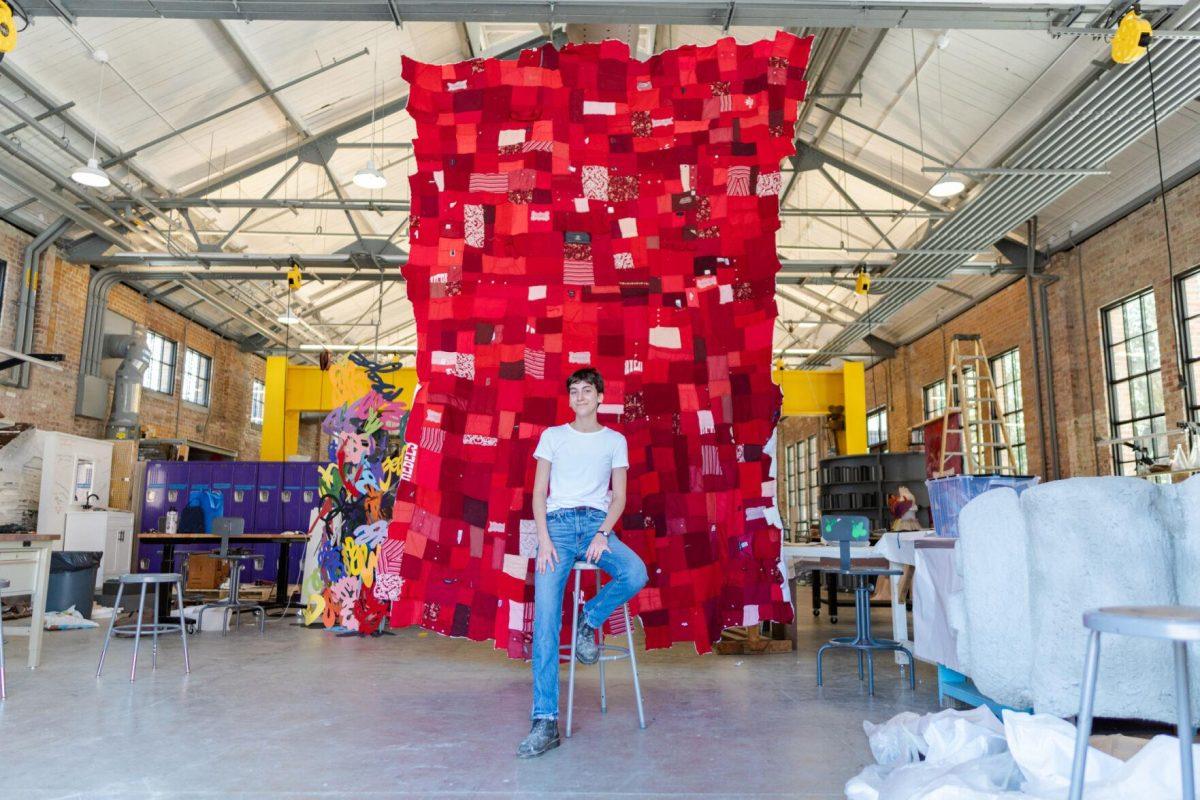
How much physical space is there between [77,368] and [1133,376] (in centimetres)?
1346

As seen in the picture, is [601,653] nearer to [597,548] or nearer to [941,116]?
[597,548]

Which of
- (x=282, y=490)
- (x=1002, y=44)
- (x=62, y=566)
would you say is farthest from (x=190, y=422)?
(x=1002, y=44)

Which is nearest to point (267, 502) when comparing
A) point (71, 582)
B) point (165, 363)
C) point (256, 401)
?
point (71, 582)

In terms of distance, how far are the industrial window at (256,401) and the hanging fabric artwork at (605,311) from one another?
593 inches

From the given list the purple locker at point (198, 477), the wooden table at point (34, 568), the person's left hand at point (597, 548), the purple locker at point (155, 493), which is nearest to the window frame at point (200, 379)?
the purple locker at point (155, 493)

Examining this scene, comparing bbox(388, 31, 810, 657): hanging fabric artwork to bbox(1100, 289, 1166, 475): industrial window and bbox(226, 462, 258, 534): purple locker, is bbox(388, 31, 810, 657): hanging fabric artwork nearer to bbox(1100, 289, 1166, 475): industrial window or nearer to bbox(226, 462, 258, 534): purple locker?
bbox(1100, 289, 1166, 475): industrial window

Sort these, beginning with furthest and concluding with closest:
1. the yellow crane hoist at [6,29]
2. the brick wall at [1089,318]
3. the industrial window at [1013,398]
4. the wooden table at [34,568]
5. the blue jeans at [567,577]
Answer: the industrial window at [1013,398], the brick wall at [1089,318], the yellow crane hoist at [6,29], the wooden table at [34,568], the blue jeans at [567,577]

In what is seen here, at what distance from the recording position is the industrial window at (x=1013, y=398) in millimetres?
→ 12109

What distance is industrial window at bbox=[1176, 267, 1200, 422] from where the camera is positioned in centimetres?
856

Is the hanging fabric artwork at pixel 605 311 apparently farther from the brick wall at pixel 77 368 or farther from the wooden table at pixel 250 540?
the brick wall at pixel 77 368

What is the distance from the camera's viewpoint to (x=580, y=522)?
10.8 feet

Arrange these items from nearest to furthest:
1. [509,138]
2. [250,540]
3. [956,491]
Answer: [956,491]
[509,138]
[250,540]

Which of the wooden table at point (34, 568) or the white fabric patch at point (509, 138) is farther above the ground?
the white fabric patch at point (509, 138)

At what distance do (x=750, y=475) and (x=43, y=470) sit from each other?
9341mm
